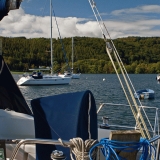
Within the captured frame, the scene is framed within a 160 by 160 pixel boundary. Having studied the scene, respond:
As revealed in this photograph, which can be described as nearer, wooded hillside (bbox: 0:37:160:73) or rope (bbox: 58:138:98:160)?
rope (bbox: 58:138:98:160)

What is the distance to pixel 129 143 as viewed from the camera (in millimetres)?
2811

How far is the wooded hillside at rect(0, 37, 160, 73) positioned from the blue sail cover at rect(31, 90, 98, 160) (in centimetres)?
3549

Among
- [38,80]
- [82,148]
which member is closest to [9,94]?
[82,148]

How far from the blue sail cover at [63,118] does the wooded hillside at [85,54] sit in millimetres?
35493

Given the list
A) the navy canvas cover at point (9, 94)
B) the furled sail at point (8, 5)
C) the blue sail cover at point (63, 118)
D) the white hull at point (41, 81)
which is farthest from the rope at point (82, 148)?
the white hull at point (41, 81)

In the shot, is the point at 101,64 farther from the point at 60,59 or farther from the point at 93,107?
the point at 93,107

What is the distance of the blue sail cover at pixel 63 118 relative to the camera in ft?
11.3

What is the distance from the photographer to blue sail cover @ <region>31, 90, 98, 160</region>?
3.45 metres

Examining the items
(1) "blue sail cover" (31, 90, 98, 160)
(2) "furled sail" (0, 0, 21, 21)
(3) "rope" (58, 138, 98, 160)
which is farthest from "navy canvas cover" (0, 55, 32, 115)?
(3) "rope" (58, 138, 98, 160)

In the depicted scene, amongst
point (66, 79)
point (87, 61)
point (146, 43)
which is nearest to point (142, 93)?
point (66, 79)

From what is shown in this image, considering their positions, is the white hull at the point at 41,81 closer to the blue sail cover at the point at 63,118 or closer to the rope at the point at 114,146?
the blue sail cover at the point at 63,118

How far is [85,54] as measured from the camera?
355ft

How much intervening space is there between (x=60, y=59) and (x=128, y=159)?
7301cm

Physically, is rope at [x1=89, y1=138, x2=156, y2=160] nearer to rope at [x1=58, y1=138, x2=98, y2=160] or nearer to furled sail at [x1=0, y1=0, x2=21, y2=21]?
rope at [x1=58, y1=138, x2=98, y2=160]
